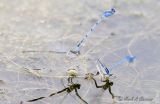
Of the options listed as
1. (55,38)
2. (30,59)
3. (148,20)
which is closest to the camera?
(30,59)

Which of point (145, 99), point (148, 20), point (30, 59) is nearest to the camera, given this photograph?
point (145, 99)

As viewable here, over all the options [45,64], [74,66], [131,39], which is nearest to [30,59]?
[45,64]

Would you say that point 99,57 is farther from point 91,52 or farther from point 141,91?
point 141,91

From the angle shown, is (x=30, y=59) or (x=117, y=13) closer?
(x=30, y=59)

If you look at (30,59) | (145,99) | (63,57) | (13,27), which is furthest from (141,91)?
(13,27)

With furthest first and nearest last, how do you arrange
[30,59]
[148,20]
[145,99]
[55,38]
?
[148,20] → [55,38] → [30,59] → [145,99]

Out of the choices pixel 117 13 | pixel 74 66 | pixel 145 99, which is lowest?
pixel 145 99

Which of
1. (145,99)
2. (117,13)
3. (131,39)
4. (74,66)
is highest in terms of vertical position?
(117,13)

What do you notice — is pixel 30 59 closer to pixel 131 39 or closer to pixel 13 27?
pixel 13 27

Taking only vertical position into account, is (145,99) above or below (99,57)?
below
